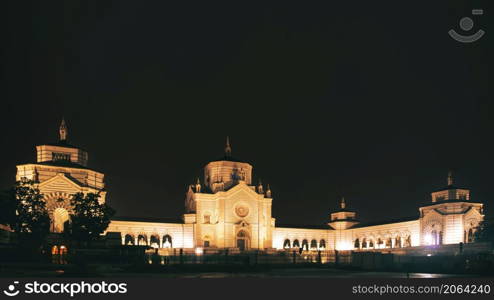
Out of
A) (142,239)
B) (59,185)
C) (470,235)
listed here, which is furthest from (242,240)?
(470,235)

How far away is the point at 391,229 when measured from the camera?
95.2 metres

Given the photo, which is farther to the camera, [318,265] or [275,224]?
[275,224]

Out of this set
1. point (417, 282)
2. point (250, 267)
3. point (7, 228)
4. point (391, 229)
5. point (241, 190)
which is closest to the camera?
point (417, 282)

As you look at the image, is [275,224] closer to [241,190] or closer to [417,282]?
[241,190]

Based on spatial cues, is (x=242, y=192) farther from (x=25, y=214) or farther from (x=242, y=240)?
(x=25, y=214)

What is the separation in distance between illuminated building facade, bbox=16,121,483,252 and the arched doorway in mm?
209

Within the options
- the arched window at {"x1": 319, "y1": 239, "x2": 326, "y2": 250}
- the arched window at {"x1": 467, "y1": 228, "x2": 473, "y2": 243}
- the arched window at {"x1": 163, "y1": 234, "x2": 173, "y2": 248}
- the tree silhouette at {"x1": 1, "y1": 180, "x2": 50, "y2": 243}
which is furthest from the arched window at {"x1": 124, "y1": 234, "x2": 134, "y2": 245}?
the arched window at {"x1": 467, "y1": 228, "x2": 473, "y2": 243}

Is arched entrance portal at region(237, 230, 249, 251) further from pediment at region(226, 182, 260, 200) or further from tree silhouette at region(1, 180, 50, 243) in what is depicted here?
tree silhouette at region(1, 180, 50, 243)

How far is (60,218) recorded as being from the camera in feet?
224

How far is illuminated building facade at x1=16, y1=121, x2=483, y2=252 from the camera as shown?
238ft

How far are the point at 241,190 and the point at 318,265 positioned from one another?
3407 cm

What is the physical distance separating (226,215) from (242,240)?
4.52 metres

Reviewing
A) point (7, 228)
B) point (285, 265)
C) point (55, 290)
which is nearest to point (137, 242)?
point (7, 228)

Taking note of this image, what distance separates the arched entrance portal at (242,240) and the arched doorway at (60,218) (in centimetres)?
2664
